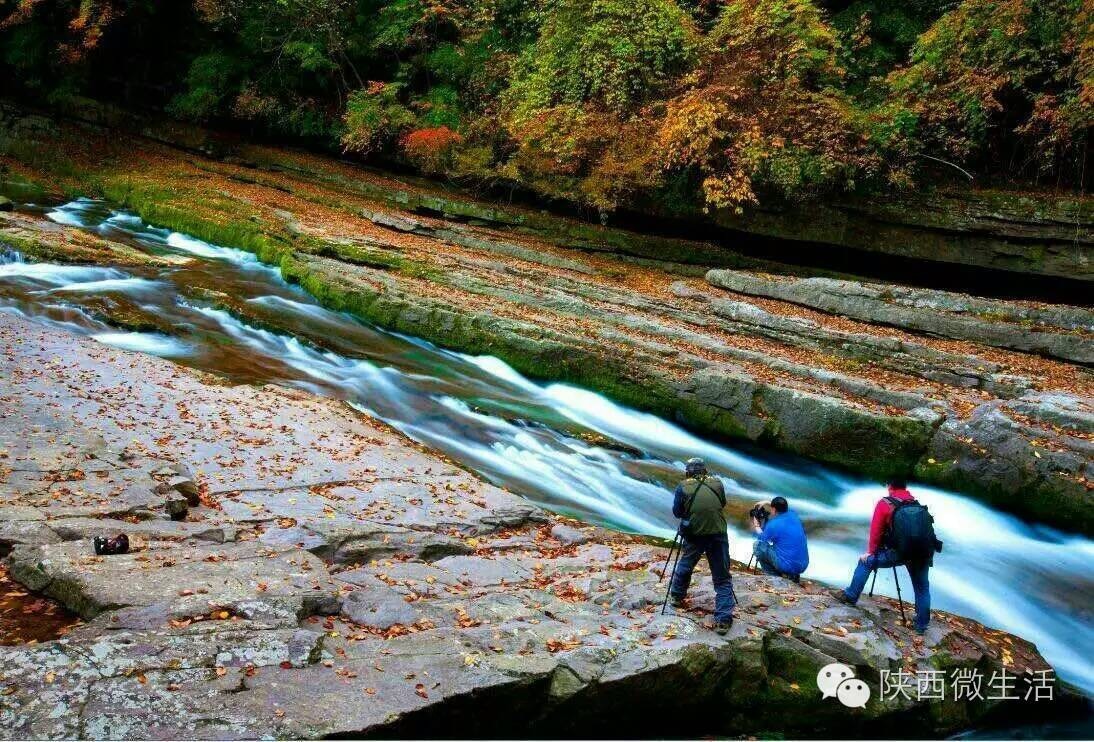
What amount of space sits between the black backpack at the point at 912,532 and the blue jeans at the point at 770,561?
3.74ft

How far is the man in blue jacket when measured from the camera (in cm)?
755

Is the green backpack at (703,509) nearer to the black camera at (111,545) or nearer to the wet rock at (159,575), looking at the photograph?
the wet rock at (159,575)

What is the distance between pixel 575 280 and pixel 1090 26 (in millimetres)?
12731

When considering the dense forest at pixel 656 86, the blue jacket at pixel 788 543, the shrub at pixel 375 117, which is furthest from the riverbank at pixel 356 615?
the shrub at pixel 375 117

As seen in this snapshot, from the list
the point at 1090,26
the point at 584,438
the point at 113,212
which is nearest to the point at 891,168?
the point at 1090,26

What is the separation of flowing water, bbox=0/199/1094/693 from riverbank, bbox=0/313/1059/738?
5.23 feet

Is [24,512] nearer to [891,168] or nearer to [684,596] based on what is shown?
[684,596]

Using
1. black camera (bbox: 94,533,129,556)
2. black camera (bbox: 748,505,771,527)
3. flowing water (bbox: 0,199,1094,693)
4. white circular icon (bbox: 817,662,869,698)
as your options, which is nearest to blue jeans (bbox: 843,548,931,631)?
black camera (bbox: 748,505,771,527)

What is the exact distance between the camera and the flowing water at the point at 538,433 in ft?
30.4

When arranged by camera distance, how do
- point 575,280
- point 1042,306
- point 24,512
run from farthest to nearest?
point 575,280, point 1042,306, point 24,512

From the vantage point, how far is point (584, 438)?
11898 mm

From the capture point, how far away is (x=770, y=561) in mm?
7691

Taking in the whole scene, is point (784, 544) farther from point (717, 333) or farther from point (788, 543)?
point (717, 333)

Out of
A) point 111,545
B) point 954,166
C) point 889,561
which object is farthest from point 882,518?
point 954,166
